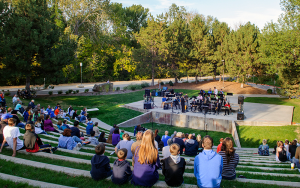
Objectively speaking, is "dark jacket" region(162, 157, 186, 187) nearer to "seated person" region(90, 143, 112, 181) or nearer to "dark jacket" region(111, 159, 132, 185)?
"dark jacket" region(111, 159, 132, 185)

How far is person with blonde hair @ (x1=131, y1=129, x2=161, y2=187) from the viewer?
A: 4.02m

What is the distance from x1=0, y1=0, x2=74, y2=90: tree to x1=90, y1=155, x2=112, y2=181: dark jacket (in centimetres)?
1955

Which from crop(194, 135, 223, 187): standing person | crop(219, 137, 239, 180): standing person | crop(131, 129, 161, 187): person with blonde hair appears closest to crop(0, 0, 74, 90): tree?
crop(131, 129, 161, 187): person with blonde hair

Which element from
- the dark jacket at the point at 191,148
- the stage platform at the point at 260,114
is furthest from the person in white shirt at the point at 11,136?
the stage platform at the point at 260,114

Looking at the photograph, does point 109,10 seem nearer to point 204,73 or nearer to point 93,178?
point 204,73

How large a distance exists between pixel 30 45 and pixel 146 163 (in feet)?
68.6

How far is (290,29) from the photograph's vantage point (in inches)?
806

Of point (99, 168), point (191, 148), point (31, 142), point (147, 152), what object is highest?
point (147, 152)

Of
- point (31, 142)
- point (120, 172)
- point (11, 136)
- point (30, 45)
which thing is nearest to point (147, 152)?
point (120, 172)

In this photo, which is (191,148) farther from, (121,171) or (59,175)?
(59,175)

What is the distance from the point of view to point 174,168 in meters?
4.06

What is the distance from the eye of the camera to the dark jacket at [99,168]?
4.40m

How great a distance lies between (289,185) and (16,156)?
6640 millimetres

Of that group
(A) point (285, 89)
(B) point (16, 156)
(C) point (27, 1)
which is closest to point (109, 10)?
(C) point (27, 1)
